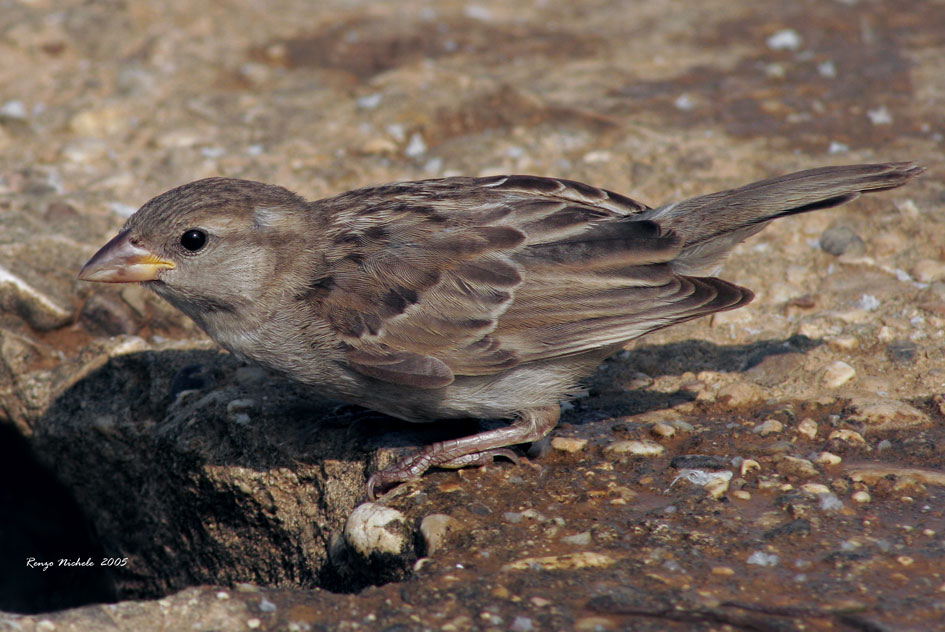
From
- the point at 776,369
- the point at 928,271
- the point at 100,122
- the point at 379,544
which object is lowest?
the point at 379,544

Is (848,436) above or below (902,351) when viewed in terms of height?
below

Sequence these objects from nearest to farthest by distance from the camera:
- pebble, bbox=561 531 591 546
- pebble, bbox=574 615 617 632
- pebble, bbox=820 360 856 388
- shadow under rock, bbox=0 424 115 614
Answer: pebble, bbox=574 615 617 632
pebble, bbox=561 531 591 546
pebble, bbox=820 360 856 388
shadow under rock, bbox=0 424 115 614

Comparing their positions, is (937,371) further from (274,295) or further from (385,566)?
(274,295)

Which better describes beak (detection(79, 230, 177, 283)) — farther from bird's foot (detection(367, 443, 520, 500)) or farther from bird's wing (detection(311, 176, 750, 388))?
bird's foot (detection(367, 443, 520, 500))

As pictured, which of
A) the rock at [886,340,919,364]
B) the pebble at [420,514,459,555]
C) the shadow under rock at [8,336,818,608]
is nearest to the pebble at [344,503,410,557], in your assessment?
the pebble at [420,514,459,555]

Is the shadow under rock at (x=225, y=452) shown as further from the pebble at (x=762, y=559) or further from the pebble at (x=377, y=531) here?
the pebble at (x=762, y=559)

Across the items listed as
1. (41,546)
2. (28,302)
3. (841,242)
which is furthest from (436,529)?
(41,546)

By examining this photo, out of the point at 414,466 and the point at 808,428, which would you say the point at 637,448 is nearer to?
the point at 808,428
